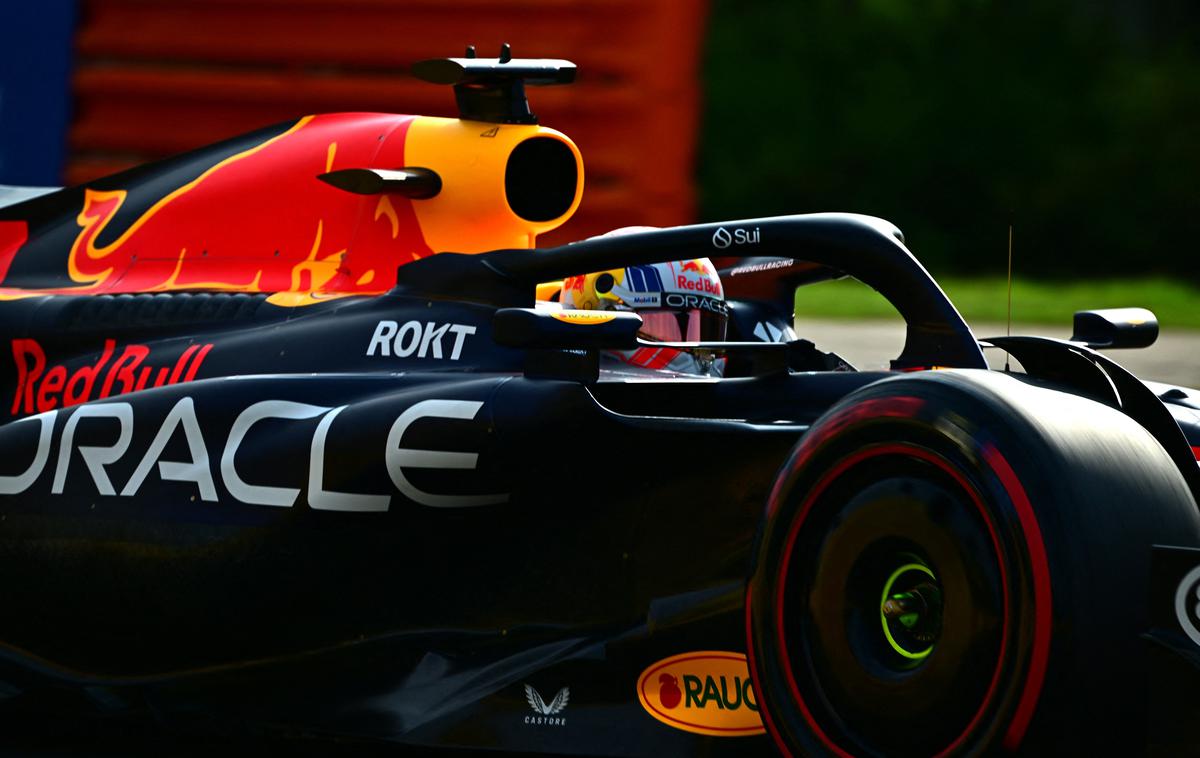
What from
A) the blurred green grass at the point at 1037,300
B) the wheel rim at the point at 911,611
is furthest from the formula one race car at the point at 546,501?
the blurred green grass at the point at 1037,300

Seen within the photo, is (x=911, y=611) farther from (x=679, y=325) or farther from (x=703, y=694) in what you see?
(x=679, y=325)

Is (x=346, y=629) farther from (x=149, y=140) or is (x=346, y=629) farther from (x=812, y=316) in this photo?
(x=812, y=316)

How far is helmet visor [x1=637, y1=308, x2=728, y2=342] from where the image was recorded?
4.10 m

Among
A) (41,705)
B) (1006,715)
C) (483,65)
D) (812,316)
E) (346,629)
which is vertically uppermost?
(483,65)

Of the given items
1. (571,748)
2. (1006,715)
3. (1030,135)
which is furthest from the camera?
(1030,135)

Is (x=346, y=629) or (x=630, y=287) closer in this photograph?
(x=346, y=629)

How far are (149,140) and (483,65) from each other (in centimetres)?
482

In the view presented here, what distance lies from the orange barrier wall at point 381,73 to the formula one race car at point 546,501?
12.4 feet

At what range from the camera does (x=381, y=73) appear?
8742 mm

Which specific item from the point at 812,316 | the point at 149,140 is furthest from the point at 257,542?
the point at 812,316

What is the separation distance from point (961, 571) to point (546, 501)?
0.90m

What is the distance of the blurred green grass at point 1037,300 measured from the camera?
12.6 m

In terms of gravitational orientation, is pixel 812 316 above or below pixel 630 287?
below

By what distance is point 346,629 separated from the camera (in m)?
3.46
